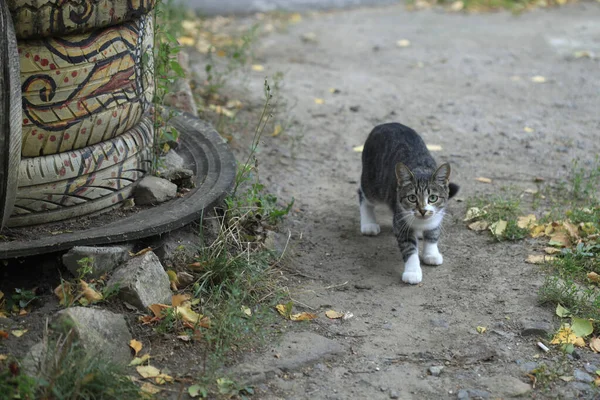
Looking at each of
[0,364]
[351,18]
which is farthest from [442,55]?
[0,364]

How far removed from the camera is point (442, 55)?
8883 mm

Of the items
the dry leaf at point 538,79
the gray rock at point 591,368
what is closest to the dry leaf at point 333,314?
the gray rock at point 591,368

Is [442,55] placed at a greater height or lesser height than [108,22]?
lesser

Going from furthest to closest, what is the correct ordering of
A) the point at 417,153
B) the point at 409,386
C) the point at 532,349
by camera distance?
the point at 417,153
the point at 532,349
the point at 409,386

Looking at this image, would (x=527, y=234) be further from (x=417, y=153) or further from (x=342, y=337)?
(x=342, y=337)

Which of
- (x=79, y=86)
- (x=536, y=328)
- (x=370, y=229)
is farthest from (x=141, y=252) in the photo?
(x=536, y=328)

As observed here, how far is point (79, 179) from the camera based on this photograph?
4.16 meters

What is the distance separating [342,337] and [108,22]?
2003 millimetres

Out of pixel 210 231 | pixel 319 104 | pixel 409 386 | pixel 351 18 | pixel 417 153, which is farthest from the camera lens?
pixel 351 18

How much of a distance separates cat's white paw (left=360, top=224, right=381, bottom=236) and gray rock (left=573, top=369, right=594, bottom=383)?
1814 mm

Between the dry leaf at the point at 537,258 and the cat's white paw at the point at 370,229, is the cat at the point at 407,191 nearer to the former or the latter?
the cat's white paw at the point at 370,229

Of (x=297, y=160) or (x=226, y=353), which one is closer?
(x=226, y=353)

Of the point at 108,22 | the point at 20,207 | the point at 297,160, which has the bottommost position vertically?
the point at 297,160

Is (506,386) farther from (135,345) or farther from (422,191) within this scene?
(135,345)
